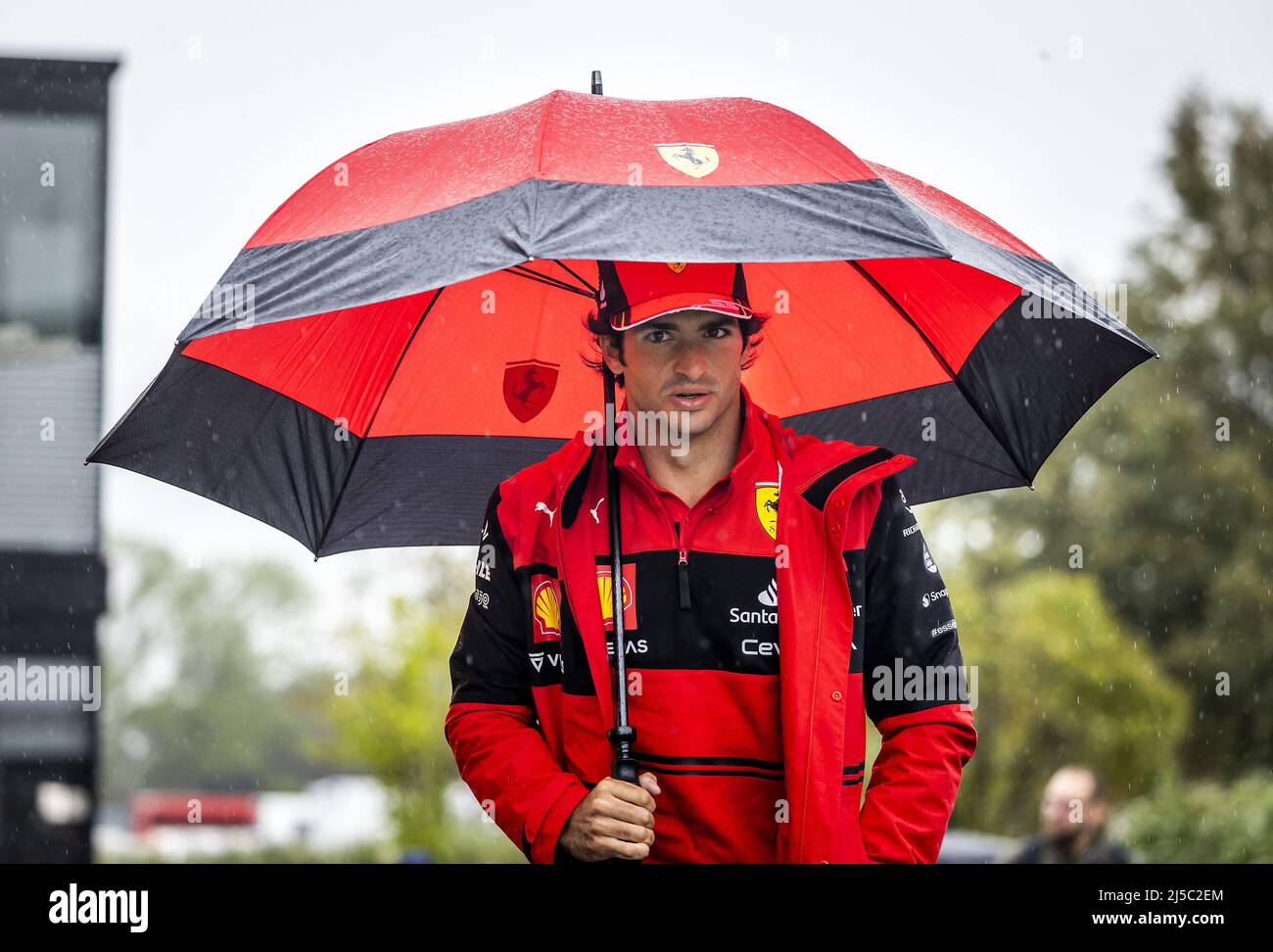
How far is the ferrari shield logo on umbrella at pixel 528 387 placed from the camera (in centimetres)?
390

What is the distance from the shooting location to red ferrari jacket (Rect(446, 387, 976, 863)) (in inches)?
113

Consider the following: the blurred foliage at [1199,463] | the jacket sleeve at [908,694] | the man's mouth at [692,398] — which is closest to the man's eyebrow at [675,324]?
the man's mouth at [692,398]

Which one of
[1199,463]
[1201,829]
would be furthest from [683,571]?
[1199,463]

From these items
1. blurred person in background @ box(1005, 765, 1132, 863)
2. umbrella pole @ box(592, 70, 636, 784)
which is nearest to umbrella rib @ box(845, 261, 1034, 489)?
umbrella pole @ box(592, 70, 636, 784)

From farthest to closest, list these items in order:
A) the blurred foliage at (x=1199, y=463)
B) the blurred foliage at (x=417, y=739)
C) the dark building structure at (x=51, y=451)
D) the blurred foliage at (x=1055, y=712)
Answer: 1. the blurred foliage at (x=1199, y=463)
2. the blurred foliage at (x=417, y=739)
3. the blurred foliage at (x=1055, y=712)
4. the dark building structure at (x=51, y=451)

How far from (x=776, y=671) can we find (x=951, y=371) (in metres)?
1.13

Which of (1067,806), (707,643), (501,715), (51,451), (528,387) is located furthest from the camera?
(51,451)

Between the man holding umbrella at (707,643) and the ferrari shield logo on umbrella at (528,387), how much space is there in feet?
2.27

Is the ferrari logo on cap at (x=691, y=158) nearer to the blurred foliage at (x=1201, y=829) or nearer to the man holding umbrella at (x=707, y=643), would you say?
the man holding umbrella at (x=707, y=643)

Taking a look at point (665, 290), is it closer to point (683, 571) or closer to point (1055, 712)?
point (683, 571)

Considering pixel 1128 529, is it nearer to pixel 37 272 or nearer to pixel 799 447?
pixel 37 272

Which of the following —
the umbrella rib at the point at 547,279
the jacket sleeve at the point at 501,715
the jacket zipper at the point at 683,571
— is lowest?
the jacket sleeve at the point at 501,715

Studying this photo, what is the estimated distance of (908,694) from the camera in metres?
2.98
